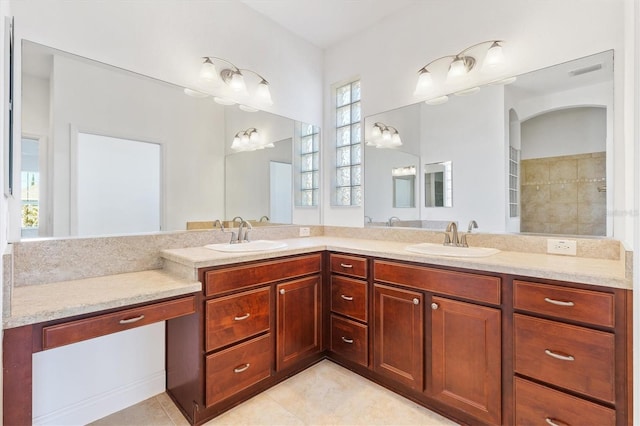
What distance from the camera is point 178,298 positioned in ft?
5.11

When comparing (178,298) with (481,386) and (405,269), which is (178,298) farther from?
(481,386)

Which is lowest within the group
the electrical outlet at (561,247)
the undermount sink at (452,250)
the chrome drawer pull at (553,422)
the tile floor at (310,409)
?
the tile floor at (310,409)

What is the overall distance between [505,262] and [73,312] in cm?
199

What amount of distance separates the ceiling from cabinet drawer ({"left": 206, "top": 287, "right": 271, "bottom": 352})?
223 centimetres

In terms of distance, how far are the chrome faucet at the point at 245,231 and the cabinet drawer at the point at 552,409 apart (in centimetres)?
188

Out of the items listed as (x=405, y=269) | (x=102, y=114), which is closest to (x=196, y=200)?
(x=102, y=114)

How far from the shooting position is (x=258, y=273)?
1.89 meters

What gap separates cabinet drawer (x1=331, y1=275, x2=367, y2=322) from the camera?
209 cm

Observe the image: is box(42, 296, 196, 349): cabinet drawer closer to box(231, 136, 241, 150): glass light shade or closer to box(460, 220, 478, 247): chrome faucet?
box(231, 136, 241, 150): glass light shade

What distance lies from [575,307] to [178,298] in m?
1.84

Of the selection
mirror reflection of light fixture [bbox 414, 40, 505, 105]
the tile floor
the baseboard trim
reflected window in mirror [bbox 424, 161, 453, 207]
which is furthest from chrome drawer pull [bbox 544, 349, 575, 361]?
the baseboard trim

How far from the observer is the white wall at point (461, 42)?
1.67 meters

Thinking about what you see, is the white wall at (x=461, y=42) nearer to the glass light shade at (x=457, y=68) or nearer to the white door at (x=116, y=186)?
the glass light shade at (x=457, y=68)

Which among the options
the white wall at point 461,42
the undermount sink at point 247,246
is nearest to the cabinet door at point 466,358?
the white wall at point 461,42
